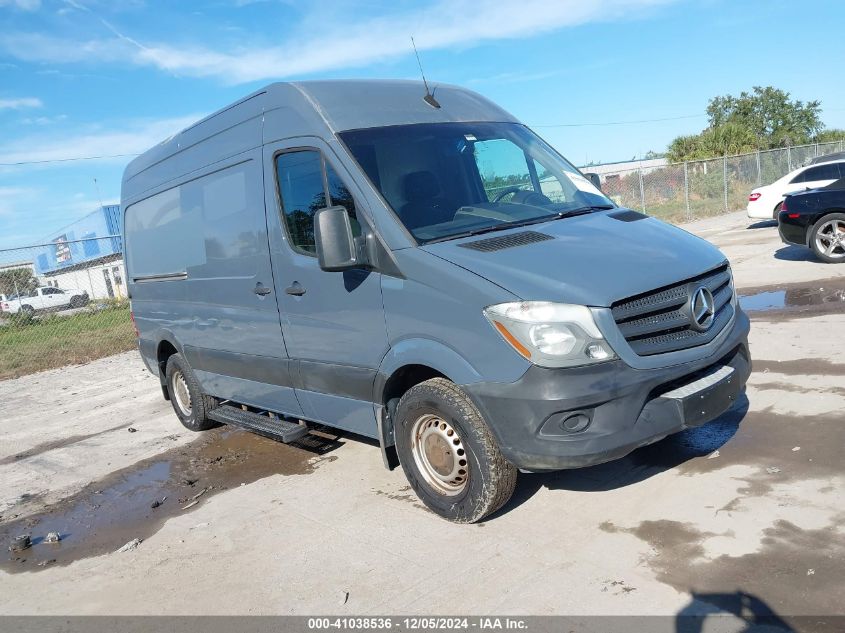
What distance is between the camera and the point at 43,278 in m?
18.2

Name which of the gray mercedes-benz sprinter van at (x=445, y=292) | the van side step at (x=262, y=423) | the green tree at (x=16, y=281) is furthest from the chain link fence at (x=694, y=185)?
the gray mercedes-benz sprinter van at (x=445, y=292)

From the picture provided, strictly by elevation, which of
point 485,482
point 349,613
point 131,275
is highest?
point 131,275

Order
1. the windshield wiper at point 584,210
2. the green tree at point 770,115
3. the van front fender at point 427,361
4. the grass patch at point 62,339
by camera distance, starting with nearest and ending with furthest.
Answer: the van front fender at point 427,361 → the windshield wiper at point 584,210 → the grass patch at point 62,339 → the green tree at point 770,115

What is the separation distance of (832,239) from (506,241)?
30.2 ft

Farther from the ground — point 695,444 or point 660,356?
point 660,356

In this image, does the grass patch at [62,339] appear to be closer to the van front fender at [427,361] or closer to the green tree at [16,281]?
the green tree at [16,281]

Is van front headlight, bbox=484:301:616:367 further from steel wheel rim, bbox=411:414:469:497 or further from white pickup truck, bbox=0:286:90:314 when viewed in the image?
white pickup truck, bbox=0:286:90:314

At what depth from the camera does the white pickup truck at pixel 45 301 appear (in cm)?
1678

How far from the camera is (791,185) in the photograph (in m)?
17.3

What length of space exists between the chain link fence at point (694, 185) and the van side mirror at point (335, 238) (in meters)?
22.4

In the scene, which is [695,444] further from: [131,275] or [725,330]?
[131,275]

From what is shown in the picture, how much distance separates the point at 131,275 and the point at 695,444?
6163 millimetres

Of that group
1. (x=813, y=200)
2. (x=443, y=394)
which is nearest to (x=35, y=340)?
(x=443, y=394)

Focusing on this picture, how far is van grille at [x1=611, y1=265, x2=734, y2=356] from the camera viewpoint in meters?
3.74
